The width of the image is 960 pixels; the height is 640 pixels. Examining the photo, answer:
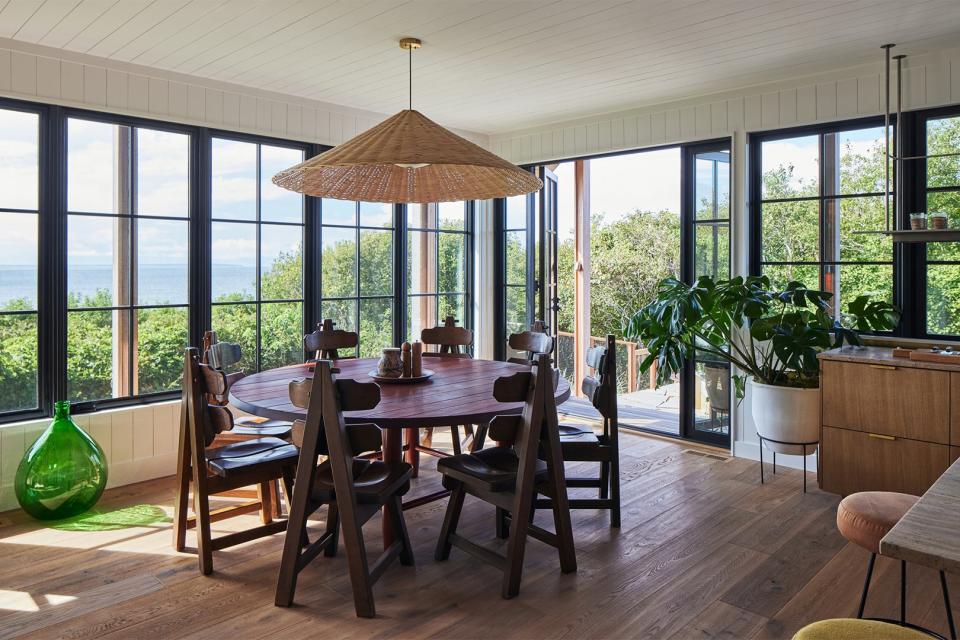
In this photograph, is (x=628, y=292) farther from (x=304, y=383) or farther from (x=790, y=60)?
(x=304, y=383)

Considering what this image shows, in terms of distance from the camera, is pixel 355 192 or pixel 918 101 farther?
pixel 918 101

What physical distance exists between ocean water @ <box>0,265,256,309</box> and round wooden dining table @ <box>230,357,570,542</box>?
110 cm

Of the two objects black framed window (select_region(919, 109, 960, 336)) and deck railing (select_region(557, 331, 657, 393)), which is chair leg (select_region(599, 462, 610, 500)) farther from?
deck railing (select_region(557, 331, 657, 393))

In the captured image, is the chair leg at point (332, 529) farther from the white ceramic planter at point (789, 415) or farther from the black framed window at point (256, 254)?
the white ceramic planter at point (789, 415)

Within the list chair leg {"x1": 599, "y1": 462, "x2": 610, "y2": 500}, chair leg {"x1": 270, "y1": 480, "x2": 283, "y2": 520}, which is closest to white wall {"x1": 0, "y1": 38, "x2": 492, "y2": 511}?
chair leg {"x1": 270, "y1": 480, "x2": 283, "y2": 520}

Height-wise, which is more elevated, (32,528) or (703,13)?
(703,13)

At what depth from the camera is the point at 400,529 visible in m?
2.89

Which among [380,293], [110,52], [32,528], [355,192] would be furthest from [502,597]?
[110,52]

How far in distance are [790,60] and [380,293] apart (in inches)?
129

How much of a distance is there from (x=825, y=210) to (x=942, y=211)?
0.65 metres

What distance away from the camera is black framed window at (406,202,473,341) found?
5684 mm

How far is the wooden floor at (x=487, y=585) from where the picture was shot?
2.44 meters

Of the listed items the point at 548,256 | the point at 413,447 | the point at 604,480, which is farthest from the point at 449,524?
the point at 548,256

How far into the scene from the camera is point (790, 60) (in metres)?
3.96
